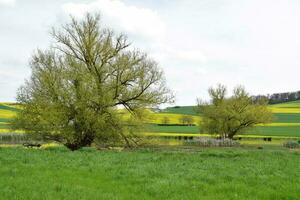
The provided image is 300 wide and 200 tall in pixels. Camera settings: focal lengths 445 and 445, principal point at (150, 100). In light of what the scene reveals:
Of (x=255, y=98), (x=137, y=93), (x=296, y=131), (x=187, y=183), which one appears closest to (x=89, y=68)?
(x=137, y=93)

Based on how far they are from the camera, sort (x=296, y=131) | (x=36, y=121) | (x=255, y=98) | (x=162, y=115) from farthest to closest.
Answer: (x=162, y=115) < (x=296, y=131) < (x=255, y=98) < (x=36, y=121)

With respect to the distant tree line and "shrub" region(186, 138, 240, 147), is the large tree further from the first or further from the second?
the distant tree line

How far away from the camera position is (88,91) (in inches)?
1476

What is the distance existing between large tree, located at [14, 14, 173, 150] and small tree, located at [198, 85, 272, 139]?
30.8 m

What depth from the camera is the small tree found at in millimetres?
69312

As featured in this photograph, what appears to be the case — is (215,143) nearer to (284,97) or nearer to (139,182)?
(139,182)

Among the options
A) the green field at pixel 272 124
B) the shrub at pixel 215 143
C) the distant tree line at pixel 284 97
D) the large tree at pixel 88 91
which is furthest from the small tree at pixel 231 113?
the distant tree line at pixel 284 97

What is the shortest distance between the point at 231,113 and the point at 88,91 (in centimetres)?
3564

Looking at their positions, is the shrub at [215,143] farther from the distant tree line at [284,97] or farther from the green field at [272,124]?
the distant tree line at [284,97]

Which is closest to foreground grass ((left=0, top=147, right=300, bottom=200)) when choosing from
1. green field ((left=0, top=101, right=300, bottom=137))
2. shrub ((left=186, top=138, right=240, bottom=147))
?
shrub ((left=186, top=138, right=240, bottom=147))

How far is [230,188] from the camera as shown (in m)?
12.8

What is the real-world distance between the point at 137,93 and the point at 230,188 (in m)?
27.7

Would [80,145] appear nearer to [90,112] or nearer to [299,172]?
[90,112]

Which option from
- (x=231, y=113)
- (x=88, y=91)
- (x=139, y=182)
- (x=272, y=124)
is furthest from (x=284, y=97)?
(x=139, y=182)
